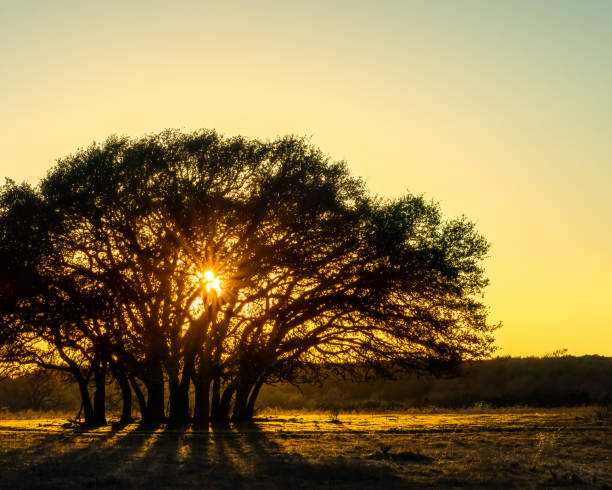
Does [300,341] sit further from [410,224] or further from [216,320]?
[410,224]

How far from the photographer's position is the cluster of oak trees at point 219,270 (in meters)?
37.9

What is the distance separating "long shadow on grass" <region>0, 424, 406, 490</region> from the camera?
18.1 metres

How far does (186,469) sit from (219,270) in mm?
18712

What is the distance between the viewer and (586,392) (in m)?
72.6

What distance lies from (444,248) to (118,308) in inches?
667

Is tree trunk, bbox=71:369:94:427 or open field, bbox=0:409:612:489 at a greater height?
tree trunk, bbox=71:369:94:427

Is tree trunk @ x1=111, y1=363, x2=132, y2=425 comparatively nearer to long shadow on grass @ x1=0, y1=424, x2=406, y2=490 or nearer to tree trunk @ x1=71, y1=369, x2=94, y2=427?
tree trunk @ x1=71, y1=369, x2=94, y2=427

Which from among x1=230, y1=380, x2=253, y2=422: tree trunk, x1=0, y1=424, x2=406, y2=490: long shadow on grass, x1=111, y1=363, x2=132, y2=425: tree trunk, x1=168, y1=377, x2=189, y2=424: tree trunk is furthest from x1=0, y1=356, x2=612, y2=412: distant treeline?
x1=0, y1=424, x2=406, y2=490: long shadow on grass

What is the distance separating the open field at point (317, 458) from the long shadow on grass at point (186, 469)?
0.03 m

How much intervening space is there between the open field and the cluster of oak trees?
5.72 metres

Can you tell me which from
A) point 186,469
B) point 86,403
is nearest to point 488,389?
point 86,403

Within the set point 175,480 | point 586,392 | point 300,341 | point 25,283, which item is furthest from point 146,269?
point 586,392

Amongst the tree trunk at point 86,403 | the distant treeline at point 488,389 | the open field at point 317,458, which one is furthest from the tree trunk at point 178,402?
the distant treeline at point 488,389

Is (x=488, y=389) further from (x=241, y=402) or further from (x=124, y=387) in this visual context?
(x=124, y=387)
